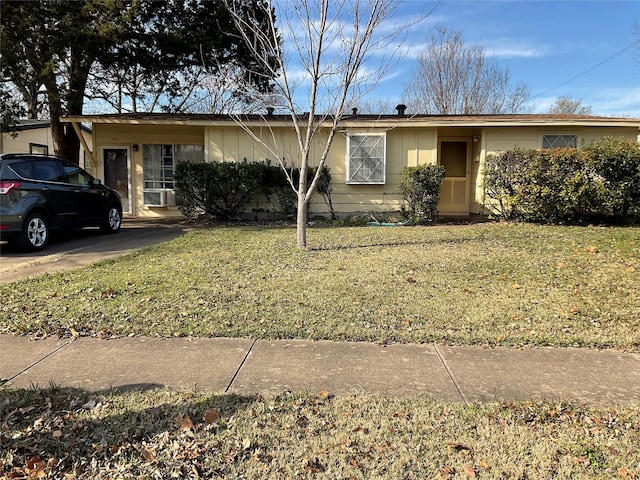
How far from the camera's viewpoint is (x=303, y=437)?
2.73 meters

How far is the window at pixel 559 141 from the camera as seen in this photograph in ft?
42.1

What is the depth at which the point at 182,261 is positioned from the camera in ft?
24.0

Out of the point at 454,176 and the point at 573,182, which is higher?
the point at 454,176

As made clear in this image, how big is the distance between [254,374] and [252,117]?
1140 centimetres

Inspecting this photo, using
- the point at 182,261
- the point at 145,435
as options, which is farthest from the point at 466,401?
the point at 182,261

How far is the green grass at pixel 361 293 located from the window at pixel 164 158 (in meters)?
6.91

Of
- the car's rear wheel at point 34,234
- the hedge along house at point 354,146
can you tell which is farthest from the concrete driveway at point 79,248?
the hedge along house at point 354,146

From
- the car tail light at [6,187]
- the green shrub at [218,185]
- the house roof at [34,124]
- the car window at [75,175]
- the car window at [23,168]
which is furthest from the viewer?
the house roof at [34,124]

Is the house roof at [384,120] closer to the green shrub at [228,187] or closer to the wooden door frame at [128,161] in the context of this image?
the wooden door frame at [128,161]

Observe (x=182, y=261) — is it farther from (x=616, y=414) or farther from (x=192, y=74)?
(x=192, y=74)

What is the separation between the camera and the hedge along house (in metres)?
12.8

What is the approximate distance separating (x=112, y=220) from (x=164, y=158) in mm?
4368

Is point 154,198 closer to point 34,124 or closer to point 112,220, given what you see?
point 112,220

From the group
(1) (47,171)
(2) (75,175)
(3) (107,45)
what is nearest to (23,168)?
(1) (47,171)
